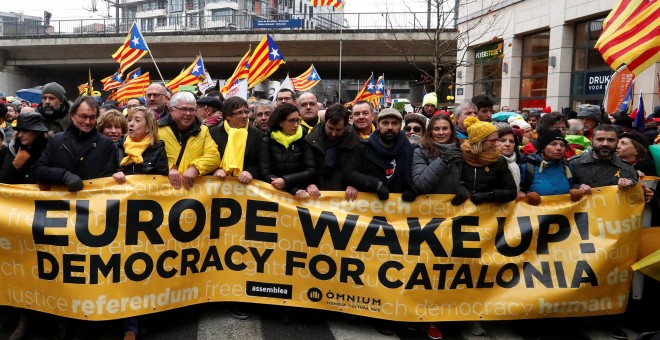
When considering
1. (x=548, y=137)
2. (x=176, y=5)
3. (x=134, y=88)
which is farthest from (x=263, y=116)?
(x=176, y=5)

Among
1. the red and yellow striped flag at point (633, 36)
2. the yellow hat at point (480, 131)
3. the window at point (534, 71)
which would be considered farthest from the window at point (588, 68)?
the yellow hat at point (480, 131)

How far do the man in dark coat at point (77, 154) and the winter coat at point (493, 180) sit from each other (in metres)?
3.04

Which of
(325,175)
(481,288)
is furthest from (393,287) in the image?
(325,175)

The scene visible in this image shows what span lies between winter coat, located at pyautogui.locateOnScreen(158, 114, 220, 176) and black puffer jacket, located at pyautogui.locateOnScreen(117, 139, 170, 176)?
139mm

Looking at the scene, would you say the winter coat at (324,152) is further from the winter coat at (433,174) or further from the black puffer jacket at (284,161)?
the winter coat at (433,174)

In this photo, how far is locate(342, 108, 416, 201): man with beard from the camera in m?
4.74

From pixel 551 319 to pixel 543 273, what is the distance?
1.96ft

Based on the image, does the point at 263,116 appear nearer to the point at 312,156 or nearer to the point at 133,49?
the point at 312,156

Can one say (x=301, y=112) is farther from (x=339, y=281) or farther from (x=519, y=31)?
(x=519, y=31)

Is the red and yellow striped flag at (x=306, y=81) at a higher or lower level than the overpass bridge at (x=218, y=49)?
lower

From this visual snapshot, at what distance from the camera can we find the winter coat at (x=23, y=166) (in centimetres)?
478

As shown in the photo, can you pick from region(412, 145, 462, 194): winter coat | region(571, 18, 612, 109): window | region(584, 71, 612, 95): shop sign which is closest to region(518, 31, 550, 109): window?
region(571, 18, 612, 109): window

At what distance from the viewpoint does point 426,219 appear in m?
4.77

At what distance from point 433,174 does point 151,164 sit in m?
2.40
